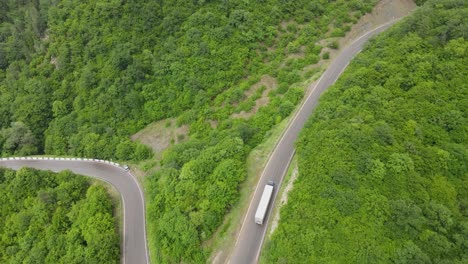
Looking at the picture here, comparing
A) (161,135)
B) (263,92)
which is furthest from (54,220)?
(263,92)

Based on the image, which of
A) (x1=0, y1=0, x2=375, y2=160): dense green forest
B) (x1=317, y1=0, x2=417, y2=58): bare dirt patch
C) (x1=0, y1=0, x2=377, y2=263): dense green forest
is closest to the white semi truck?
(x1=0, y1=0, x2=377, y2=263): dense green forest

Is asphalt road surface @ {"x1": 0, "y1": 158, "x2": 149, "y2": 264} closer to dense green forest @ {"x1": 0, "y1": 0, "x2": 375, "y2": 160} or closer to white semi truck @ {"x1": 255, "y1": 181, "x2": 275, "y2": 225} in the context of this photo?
dense green forest @ {"x1": 0, "y1": 0, "x2": 375, "y2": 160}

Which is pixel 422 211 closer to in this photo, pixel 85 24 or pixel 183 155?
pixel 183 155

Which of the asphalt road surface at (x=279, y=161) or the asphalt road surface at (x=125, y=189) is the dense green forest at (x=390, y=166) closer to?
the asphalt road surface at (x=279, y=161)

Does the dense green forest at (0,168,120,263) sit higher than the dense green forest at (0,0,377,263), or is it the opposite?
the dense green forest at (0,0,377,263)

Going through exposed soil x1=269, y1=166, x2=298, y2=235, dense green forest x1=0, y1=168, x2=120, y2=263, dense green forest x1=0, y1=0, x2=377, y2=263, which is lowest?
exposed soil x1=269, y1=166, x2=298, y2=235
